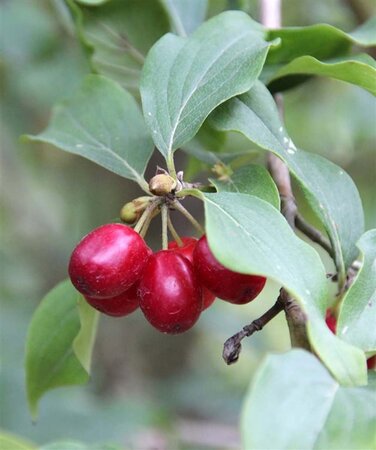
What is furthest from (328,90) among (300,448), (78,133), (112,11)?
(300,448)

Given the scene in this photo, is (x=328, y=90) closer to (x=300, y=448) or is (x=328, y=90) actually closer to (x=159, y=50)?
(x=159, y=50)

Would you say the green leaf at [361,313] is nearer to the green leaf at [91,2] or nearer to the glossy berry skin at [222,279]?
the glossy berry skin at [222,279]

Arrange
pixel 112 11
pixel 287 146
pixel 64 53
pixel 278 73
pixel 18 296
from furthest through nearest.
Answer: pixel 18 296 → pixel 64 53 → pixel 112 11 → pixel 278 73 → pixel 287 146

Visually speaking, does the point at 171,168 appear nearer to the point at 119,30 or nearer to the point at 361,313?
the point at 361,313

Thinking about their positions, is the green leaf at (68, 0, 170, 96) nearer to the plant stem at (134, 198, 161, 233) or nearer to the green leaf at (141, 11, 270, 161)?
the green leaf at (141, 11, 270, 161)

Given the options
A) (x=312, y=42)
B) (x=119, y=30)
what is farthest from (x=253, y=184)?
(x=119, y=30)

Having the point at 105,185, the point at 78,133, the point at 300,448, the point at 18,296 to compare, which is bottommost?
the point at 18,296

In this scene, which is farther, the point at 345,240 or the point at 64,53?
the point at 64,53
